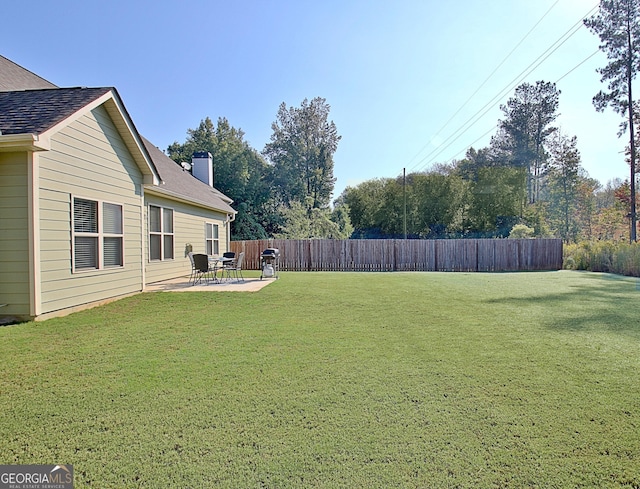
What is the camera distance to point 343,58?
44.6ft

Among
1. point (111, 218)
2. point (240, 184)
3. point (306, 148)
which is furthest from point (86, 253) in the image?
point (306, 148)

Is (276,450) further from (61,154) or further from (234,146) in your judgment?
(234,146)

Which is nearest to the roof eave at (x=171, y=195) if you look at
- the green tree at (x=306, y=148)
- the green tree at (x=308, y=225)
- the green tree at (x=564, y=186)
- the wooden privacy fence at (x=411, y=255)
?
the wooden privacy fence at (x=411, y=255)

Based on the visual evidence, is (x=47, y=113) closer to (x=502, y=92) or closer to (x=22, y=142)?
(x=22, y=142)

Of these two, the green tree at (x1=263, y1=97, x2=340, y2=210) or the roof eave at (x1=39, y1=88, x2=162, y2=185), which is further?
the green tree at (x1=263, y1=97, x2=340, y2=210)

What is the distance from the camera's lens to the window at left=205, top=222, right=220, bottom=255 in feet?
42.2

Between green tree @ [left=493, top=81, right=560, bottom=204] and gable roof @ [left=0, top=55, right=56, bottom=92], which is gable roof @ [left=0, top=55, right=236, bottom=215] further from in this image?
green tree @ [left=493, top=81, right=560, bottom=204]

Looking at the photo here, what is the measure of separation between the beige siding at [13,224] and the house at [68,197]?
0.01m

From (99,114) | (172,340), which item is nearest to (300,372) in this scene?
(172,340)

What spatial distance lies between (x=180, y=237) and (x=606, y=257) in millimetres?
16027

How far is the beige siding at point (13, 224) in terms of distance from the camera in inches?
195

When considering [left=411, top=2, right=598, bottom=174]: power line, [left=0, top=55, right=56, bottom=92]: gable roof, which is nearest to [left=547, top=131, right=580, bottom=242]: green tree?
[left=411, top=2, right=598, bottom=174]: power line

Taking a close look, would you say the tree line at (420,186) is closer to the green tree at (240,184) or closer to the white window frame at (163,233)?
the green tree at (240,184)

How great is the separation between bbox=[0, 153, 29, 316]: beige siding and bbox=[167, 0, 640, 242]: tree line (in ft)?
55.6
